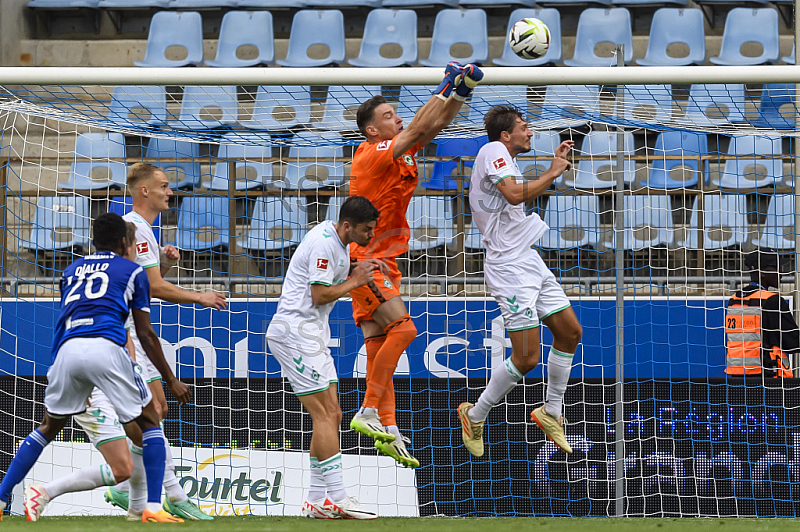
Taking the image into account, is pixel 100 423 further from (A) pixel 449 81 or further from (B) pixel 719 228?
(B) pixel 719 228

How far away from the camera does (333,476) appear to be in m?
5.41

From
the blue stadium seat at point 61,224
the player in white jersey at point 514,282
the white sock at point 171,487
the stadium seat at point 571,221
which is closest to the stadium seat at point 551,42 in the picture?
the stadium seat at point 571,221

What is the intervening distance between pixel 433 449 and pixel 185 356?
2.47m

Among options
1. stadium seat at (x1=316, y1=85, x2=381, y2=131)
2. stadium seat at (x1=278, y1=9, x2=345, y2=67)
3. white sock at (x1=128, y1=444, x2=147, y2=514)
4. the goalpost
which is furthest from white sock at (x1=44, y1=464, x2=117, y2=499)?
stadium seat at (x1=278, y1=9, x2=345, y2=67)

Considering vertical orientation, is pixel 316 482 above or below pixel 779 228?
below

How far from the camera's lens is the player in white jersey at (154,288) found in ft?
17.7

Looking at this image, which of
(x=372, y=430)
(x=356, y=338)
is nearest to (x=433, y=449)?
(x=356, y=338)

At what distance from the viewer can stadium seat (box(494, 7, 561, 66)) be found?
13.8 meters

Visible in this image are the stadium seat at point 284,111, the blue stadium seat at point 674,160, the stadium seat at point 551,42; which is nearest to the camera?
the stadium seat at point 284,111

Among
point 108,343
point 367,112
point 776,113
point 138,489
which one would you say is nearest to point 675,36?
point 776,113

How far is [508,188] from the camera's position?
5965 mm

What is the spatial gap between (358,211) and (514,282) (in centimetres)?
130

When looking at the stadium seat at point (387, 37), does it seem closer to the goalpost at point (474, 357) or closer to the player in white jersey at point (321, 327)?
the goalpost at point (474, 357)

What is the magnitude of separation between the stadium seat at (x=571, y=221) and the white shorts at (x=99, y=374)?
5.33 m
